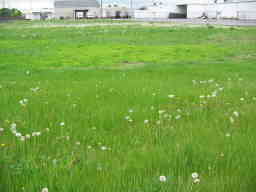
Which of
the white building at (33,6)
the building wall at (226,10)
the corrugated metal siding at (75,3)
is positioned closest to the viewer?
the building wall at (226,10)

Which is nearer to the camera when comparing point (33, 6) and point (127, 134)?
point (127, 134)

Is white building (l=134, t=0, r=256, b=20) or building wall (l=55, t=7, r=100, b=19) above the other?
building wall (l=55, t=7, r=100, b=19)

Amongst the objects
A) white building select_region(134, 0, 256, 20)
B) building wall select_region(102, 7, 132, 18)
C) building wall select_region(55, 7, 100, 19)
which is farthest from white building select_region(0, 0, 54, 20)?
white building select_region(134, 0, 256, 20)

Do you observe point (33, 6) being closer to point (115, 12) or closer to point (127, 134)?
point (115, 12)

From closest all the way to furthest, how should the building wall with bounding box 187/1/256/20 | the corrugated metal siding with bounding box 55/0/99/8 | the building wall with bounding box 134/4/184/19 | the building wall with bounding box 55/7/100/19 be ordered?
the building wall with bounding box 187/1/256/20 < the building wall with bounding box 134/4/184/19 < the building wall with bounding box 55/7/100/19 < the corrugated metal siding with bounding box 55/0/99/8

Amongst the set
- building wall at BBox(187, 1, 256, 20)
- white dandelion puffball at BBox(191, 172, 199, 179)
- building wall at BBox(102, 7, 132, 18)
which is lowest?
white dandelion puffball at BBox(191, 172, 199, 179)

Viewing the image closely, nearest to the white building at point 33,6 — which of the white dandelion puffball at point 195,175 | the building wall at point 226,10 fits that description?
the building wall at point 226,10

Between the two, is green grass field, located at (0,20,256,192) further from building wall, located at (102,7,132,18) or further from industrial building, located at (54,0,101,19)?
industrial building, located at (54,0,101,19)

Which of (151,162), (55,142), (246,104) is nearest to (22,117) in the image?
(55,142)

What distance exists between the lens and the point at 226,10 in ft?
248

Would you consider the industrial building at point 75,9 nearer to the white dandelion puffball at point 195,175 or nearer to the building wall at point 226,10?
the building wall at point 226,10

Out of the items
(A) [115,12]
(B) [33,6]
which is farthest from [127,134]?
(B) [33,6]

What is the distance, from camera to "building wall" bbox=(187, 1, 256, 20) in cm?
6765

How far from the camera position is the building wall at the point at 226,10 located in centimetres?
6765
